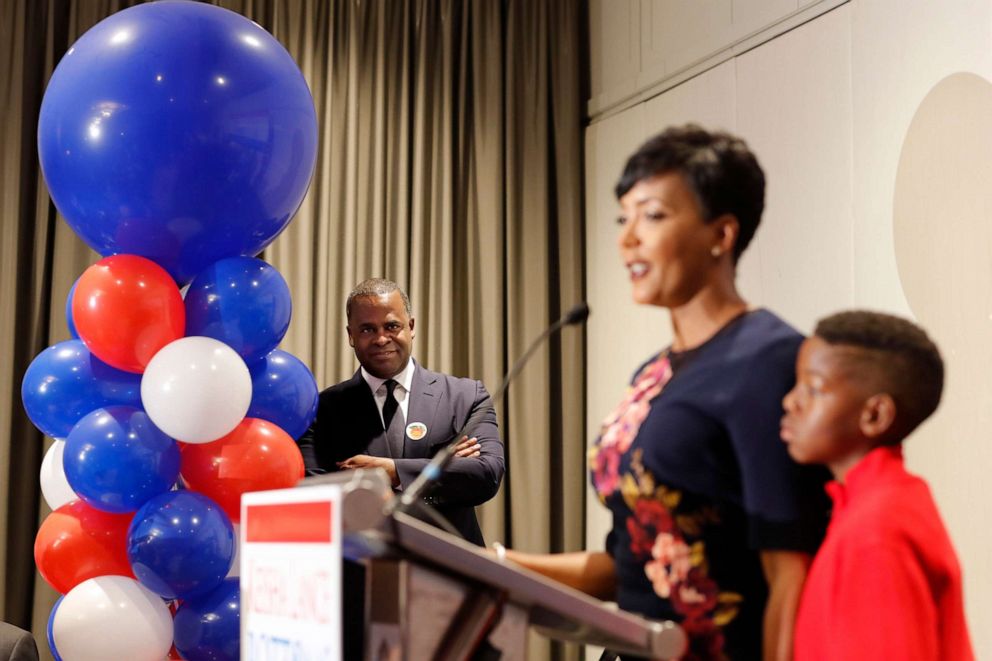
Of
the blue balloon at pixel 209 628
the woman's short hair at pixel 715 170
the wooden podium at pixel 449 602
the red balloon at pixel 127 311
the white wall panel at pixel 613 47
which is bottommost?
the blue balloon at pixel 209 628

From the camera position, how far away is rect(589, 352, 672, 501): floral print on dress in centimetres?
159

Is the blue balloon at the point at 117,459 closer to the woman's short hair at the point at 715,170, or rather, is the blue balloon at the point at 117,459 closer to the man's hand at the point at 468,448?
the man's hand at the point at 468,448

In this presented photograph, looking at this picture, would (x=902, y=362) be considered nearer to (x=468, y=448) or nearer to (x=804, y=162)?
(x=468, y=448)

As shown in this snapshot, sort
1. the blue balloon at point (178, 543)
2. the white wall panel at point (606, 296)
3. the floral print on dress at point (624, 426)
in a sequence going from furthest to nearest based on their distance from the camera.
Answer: the white wall panel at point (606, 296) → the blue balloon at point (178, 543) → the floral print on dress at point (624, 426)

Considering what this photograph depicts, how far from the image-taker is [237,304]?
2.59 m

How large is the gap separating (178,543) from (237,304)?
548mm

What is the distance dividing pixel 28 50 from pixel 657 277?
3710mm

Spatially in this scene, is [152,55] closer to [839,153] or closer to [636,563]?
[636,563]

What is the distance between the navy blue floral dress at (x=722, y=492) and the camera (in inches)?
55.2

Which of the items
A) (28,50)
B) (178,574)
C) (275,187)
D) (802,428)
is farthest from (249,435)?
(28,50)

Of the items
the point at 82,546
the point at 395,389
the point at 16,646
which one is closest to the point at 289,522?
the point at 16,646

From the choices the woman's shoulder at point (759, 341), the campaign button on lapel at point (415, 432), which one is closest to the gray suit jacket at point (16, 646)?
the campaign button on lapel at point (415, 432)

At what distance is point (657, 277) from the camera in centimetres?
153

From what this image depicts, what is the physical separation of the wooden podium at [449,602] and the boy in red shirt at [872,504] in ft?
0.62
